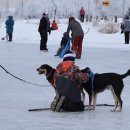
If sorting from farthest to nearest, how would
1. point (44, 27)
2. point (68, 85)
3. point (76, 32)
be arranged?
point (44, 27) → point (76, 32) → point (68, 85)

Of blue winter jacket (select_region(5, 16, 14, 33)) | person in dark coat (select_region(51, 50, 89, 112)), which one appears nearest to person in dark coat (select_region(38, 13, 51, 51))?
blue winter jacket (select_region(5, 16, 14, 33))

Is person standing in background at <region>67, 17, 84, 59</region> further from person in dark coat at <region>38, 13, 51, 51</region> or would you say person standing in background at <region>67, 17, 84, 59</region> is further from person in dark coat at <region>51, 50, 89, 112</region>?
person in dark coat at <region>51, 50, 89, 112</region>

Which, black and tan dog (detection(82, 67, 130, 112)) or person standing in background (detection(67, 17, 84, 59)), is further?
person standing in background (detection(67, 17, 84, 59))

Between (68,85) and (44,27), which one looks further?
(44,27)

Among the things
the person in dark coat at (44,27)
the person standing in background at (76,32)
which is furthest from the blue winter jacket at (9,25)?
the person standing in background at (76,32)

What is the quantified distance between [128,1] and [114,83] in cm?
9686

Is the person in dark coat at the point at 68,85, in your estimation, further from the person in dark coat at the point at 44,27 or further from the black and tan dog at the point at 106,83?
the person in dark coat at the point at 44,27

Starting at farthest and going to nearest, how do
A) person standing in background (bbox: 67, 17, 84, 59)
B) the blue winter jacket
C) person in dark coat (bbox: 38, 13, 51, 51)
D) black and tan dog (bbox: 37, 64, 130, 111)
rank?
the blue winter jacket < person in dark coat (bbox: 38, 13, 51, 51) < person standing in background (bbox: 67, 17, 84, 59) < black and tan dog (bbox: 37, 64, 130, 111)

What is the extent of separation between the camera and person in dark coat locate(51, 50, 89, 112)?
823 cm

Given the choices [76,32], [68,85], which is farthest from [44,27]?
[68,85]

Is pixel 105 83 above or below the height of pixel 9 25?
below

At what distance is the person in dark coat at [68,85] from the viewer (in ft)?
27.0

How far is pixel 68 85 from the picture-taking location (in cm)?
823

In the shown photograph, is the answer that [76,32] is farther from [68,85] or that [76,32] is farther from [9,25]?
[9,25]
